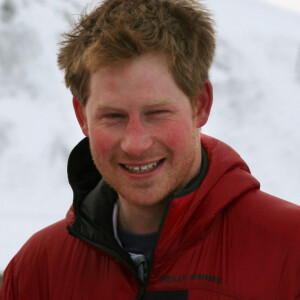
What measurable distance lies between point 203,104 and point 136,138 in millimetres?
311

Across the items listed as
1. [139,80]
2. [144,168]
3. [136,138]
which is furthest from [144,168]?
[139,80]

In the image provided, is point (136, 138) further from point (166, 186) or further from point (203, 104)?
point (203, 104)

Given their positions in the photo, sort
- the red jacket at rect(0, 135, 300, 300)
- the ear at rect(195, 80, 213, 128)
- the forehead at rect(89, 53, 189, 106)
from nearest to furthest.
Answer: the red jacket at rect(0, 135, 300, 300) < the forehead at rect(89, 53, 189, 106) < the ear at rect(195, 80, 213, 128)

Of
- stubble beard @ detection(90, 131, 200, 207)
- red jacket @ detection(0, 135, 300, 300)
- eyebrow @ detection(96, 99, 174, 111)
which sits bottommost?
red jacket @ detection(0, 135, 300, 300)

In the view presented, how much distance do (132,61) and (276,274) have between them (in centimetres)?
69

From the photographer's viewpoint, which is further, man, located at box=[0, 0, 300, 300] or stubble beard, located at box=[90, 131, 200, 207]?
stubble beard, located at box=[90, 131, 200, 207]

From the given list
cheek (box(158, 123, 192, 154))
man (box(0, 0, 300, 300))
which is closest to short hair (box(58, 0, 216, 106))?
man (box(0, 0, 300, 300))

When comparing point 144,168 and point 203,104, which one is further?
point 203,104

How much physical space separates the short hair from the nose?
0.57 ft

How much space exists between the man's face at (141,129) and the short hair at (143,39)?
3 cm

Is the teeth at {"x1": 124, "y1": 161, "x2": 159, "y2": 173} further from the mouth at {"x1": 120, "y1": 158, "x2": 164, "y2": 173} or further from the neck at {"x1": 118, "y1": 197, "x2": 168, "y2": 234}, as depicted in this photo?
the neck at {"x1": 118, "y1": 197, "x2": 168, "y2": 234}

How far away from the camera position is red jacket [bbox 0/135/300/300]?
1.42m

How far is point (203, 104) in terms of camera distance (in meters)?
1.74

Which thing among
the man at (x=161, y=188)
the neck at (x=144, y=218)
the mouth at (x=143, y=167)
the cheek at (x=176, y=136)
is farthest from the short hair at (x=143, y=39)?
the neck at (x=144, y=218)
